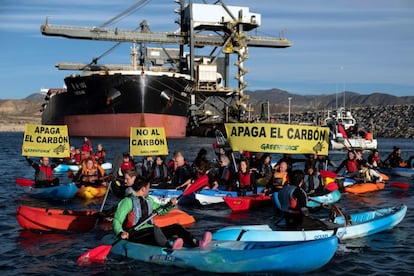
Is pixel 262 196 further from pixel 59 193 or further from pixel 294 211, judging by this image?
pixel 59 193

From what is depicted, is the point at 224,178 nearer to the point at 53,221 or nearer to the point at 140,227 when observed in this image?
the point at 53,221

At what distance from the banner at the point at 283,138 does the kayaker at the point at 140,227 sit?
6317 mm

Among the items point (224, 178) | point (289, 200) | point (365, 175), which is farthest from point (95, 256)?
point (365, 175)

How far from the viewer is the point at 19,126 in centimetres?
19438

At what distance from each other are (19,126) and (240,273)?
198660 mm

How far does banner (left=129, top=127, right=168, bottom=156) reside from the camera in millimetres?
20891

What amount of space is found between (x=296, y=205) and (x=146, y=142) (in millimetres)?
11031

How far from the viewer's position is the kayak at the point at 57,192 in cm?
1867

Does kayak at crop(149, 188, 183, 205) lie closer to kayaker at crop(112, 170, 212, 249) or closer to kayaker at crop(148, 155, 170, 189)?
kayaker at crop(148, 155, 170, 189)

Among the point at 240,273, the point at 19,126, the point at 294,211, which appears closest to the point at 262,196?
the point at 294,211

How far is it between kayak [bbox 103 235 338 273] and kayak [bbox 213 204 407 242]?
102 centimetres

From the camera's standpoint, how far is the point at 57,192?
18.8m

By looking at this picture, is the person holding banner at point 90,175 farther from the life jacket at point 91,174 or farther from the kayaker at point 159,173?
the kayaker at point 159,173

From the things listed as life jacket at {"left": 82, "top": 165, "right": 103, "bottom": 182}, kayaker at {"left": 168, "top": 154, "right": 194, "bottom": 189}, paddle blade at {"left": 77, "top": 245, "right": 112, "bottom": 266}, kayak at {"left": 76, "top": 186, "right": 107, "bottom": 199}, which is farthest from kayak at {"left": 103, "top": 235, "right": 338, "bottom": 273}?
life jacket at {"left": 82, "top": 165, "right": 103, "bottom": 182}
